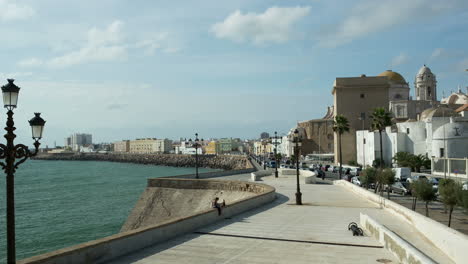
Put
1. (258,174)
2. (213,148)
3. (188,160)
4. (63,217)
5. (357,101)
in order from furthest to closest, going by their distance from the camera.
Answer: (213,148)
(188,160)
(357,101)
(63,217)
(258,174)

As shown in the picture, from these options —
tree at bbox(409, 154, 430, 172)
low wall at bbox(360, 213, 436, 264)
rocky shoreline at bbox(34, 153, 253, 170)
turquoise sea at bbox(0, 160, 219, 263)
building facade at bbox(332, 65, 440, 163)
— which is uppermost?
building facade at bbox(332, 65, 440, 163)

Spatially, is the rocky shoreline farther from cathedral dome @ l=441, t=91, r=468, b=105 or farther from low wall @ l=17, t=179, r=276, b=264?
low wall @ l=17, t=179, r=276, b=264

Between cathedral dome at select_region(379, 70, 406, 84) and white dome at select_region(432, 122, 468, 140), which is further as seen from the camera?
cathedral dome at select_region(379, 70, 406, 84)

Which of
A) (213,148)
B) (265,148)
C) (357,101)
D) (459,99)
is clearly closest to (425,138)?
(357,101)

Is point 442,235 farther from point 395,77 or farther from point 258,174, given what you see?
point 395,77

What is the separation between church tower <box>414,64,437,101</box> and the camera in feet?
319

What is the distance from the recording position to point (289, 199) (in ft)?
68.7

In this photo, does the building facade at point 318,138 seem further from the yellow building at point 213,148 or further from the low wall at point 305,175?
the yellow building at point 213,148

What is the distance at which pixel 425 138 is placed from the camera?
174ft

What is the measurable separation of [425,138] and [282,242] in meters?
48.8

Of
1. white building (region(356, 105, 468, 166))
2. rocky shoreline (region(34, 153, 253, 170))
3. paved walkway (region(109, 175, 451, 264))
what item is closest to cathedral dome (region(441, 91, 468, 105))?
white building (region(356, 105, 468, 166))

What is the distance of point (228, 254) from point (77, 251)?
335 cm

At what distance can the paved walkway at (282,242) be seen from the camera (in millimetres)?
9102

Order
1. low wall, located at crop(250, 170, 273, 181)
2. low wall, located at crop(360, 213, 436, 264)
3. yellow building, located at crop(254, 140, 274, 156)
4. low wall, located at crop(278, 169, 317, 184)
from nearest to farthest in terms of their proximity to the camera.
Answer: low wall, located at crop(360, 213, 436, 264), low wall, located at crop(278, 169, 317, 184), low wall, located at crop(250, 170, 273, 181), yellow building, located at crop(254, 140, 274, 156)
